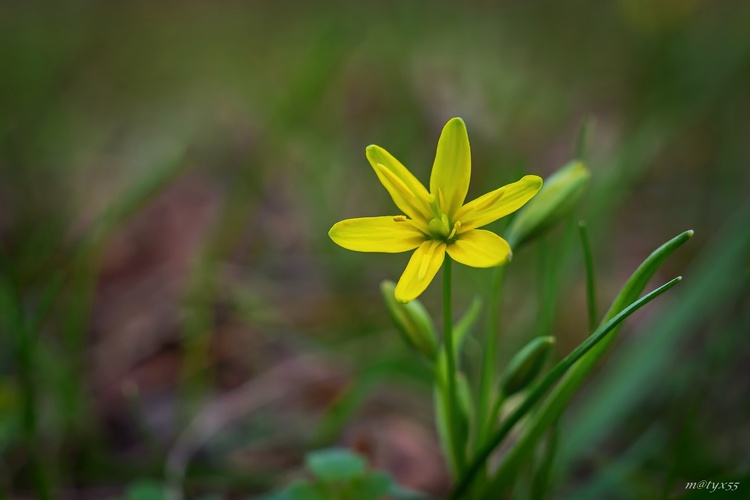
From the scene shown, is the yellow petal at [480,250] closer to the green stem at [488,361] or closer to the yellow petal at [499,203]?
the yellow petal at [499,203]

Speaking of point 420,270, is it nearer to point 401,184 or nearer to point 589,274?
point 401,184

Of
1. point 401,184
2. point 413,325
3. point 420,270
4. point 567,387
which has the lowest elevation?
point 567,387

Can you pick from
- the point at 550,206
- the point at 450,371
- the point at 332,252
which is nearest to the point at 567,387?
the point at 450,371

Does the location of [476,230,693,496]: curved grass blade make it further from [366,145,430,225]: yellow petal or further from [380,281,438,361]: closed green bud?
[366,145,430,225]: yellow petal

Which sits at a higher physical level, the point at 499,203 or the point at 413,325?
the point at 499,203

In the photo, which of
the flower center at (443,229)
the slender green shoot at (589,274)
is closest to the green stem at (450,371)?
the flower center at (443,229)

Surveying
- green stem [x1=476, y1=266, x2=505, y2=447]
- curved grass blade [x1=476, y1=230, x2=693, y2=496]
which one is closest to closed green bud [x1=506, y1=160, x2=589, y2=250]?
green stem [x1=476, y1=266, x2=505, y2=447]

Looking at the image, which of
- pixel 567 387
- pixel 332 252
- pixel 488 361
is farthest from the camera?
pixel 332 252
